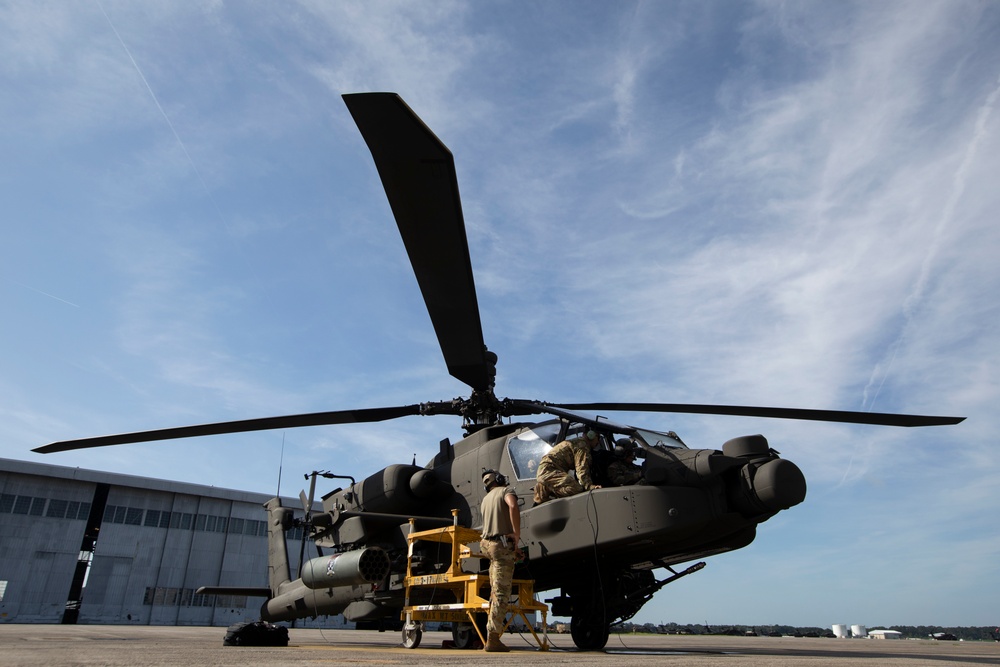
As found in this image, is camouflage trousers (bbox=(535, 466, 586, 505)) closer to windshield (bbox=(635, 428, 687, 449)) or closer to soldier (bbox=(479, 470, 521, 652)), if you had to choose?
windshield (bbox=(635, 428, 687, 449))

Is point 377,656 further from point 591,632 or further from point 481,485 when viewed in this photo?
point 481,485

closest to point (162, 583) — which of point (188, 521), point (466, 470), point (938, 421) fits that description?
point (188, 521)

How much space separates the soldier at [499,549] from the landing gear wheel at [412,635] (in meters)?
1.63

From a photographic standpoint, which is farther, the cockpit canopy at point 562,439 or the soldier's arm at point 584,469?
the cockpit canopy at point 562,439

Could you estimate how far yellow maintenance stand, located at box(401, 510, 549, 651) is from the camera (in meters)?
6.53

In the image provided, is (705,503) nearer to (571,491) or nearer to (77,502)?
(571,491)

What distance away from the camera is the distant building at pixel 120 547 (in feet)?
98.6

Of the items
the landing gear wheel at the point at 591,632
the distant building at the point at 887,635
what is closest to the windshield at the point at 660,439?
the landing gear wheel at the point at 591,632

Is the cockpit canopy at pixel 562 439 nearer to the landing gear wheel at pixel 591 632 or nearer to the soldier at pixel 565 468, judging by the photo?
the soldier at pixel 565 468

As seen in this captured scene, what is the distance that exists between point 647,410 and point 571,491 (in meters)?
2.91

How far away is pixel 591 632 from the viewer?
7.68m

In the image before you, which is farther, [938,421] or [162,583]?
[162,583]

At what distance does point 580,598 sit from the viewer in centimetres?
802

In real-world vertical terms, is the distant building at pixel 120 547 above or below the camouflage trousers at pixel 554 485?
above
